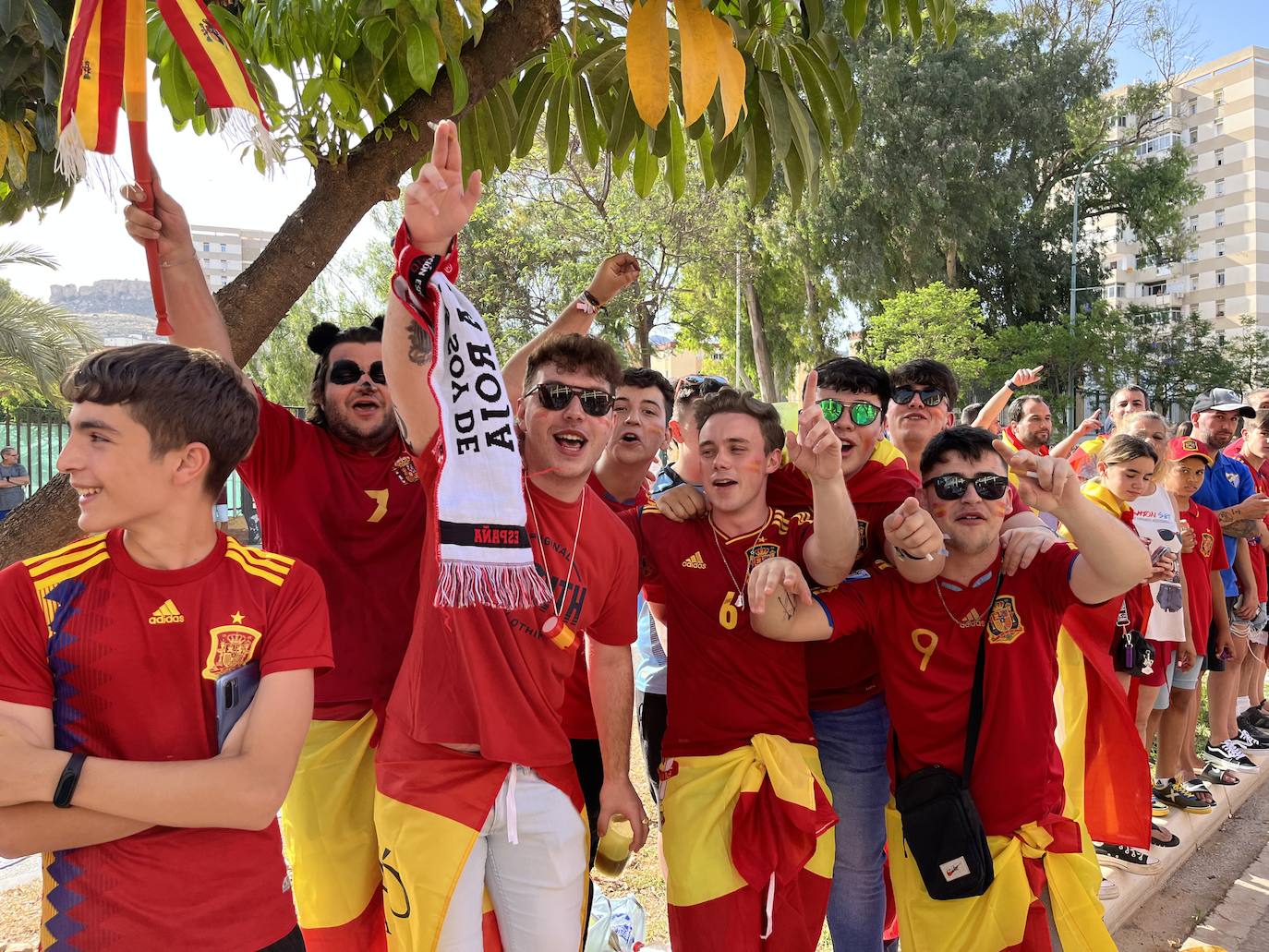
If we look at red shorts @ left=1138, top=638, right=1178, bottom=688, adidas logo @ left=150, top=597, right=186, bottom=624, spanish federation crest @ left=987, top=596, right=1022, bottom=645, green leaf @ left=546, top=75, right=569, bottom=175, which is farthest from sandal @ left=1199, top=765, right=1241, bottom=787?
adidas logo @ left=150, top=597, right=186, bottom=624

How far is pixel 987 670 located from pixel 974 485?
56 centimetres

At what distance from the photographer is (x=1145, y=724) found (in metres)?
5.03

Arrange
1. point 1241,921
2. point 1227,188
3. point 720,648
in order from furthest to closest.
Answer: point 1227,188 < point 1241,921 < point 720,648

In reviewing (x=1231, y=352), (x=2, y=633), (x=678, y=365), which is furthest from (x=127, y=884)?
(x=678, y=365)

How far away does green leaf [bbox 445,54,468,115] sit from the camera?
200 centimetres

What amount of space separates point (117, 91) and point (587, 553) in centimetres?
153

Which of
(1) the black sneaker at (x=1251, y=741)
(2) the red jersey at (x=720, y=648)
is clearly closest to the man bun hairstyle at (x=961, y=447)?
(2) the red jersey at (x=720, y=648)

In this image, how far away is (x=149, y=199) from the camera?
2129 mm

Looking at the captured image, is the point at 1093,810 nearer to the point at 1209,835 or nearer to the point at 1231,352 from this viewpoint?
the point at 1209,835

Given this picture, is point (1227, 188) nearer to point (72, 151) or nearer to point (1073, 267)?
point (1073, 267)

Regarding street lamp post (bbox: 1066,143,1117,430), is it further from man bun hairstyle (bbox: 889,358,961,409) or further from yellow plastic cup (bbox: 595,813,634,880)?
yellow plastic cup (bbox: 595,813,634,880)

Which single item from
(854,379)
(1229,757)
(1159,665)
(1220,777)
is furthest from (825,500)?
(1229,757)

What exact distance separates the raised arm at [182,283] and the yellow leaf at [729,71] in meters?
1.30

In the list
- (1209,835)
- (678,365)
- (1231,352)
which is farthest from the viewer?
(678,365)
